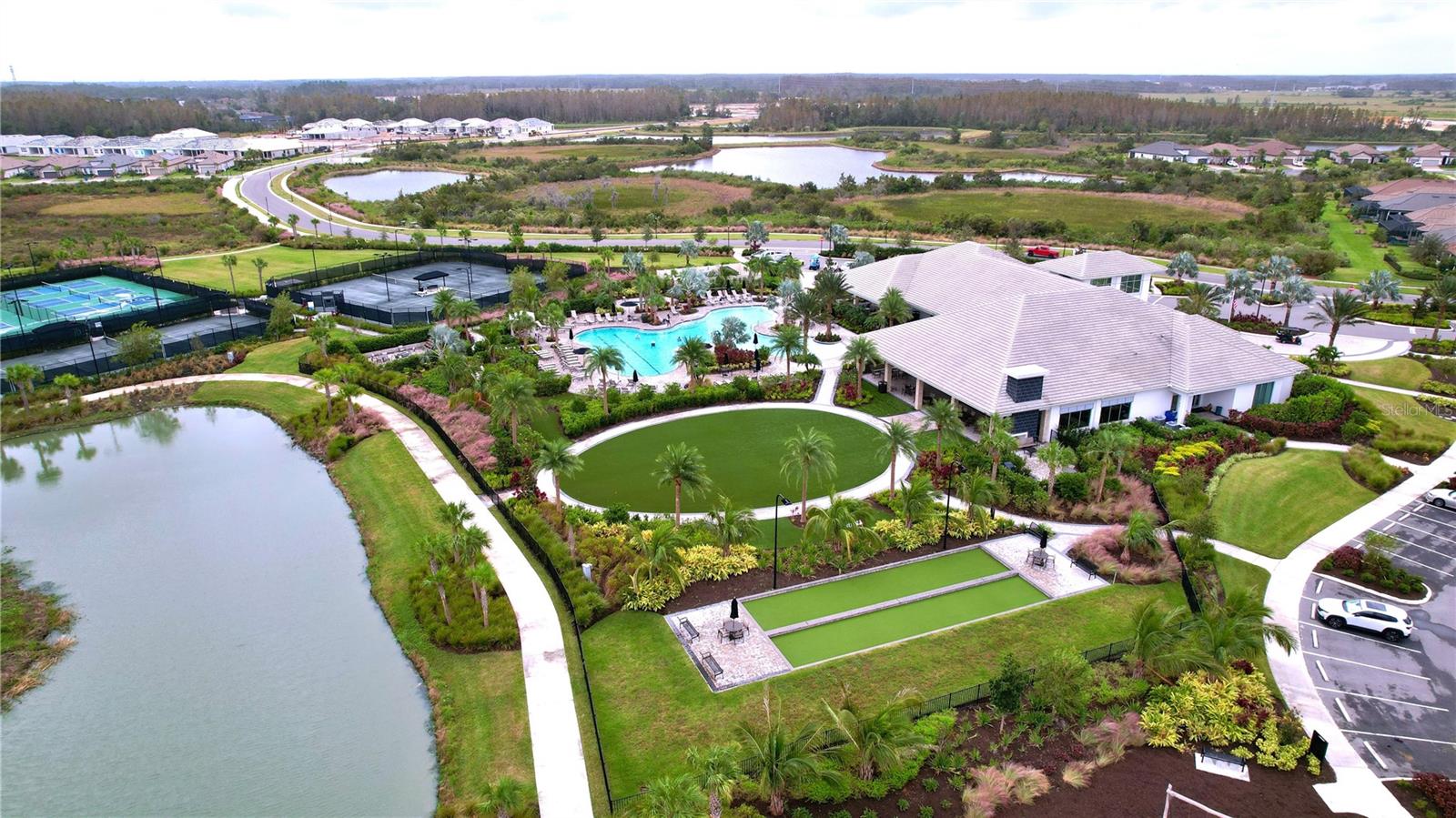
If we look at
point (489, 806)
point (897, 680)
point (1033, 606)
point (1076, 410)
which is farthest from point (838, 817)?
point (1076, 410)

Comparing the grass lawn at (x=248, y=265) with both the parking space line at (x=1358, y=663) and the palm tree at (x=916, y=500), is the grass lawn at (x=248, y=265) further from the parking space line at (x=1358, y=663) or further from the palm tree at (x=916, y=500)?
the parking space line at (x=1358, y=663)

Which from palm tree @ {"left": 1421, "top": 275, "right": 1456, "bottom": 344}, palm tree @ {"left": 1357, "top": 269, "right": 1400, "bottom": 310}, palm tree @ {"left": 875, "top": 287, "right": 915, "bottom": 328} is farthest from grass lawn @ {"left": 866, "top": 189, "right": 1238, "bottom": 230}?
palm tree @ {"left": 875, "top": 287, "right": 915, "bottom": 328}

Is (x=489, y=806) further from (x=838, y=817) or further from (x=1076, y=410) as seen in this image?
(x=1076, y=410)

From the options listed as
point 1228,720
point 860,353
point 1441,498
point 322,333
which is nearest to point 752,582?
point 1228,720

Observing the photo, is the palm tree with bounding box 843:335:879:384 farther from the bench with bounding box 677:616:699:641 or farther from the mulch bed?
the bench with bounding box 677:616:699:641

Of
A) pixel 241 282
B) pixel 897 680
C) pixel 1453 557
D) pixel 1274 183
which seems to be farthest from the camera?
pixel 1274 183
